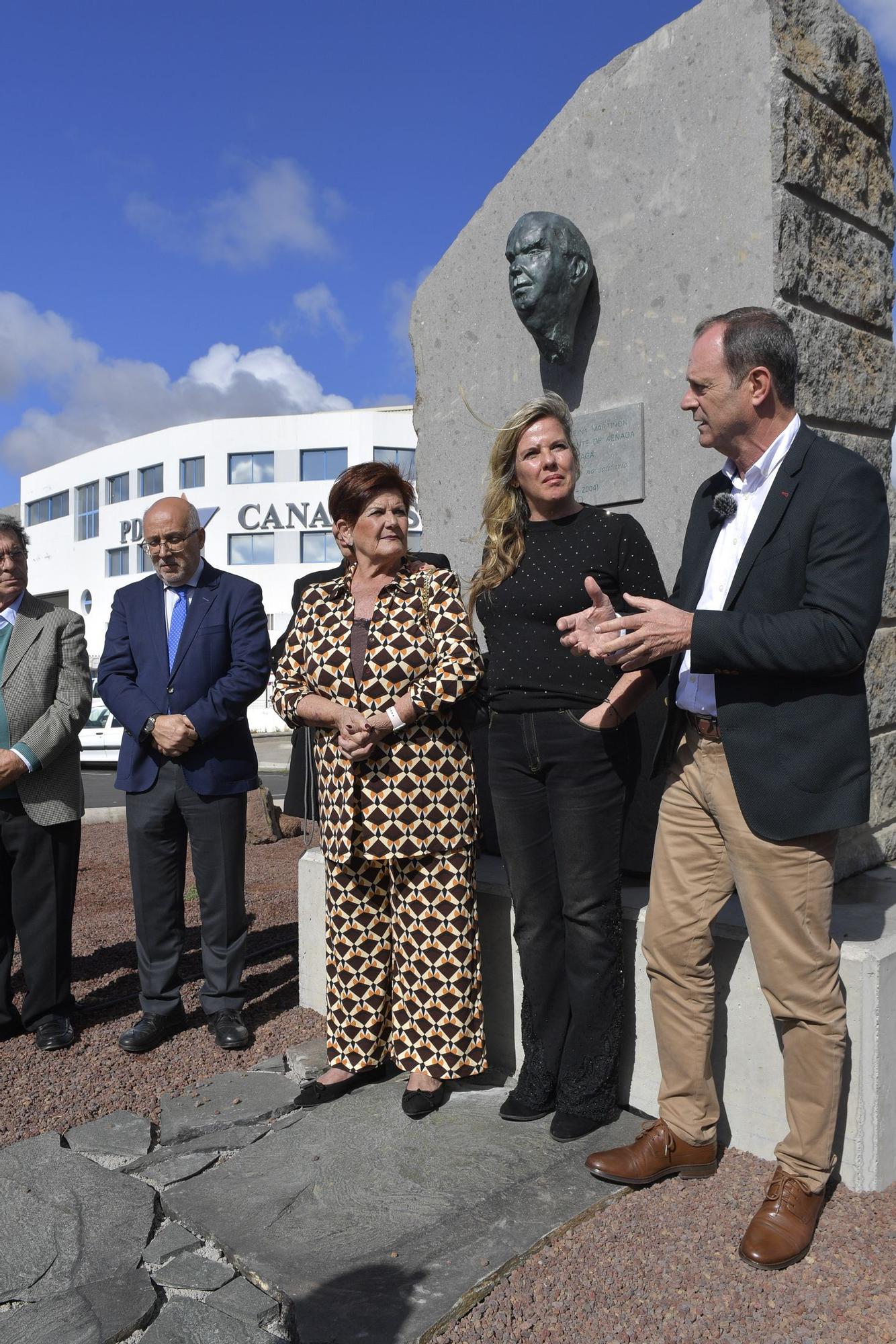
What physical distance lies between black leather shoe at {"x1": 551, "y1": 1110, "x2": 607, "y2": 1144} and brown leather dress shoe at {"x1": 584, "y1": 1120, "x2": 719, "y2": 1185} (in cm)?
20

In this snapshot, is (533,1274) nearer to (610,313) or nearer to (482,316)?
(610,313)

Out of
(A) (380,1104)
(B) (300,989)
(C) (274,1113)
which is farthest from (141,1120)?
(B) (300,989)

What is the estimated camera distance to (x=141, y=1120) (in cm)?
332

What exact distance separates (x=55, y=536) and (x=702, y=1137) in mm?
47112

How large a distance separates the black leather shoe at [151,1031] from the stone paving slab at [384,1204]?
102 centimetres

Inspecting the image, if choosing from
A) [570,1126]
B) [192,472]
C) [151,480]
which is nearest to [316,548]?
[192,472]

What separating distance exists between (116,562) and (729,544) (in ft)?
138

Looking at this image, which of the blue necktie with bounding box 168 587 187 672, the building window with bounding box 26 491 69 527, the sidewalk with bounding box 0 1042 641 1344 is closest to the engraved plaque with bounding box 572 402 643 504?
the blue necktie with bounding box 168 587 187 672

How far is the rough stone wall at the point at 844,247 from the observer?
11.2 feet

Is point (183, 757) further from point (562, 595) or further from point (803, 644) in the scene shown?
point (803, 644)

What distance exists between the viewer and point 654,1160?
107 inches

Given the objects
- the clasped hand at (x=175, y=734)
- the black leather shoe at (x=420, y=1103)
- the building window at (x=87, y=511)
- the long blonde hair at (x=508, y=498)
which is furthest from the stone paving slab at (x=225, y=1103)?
the building window at (x=87, y=511)

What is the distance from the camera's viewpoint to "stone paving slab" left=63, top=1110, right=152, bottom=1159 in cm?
311

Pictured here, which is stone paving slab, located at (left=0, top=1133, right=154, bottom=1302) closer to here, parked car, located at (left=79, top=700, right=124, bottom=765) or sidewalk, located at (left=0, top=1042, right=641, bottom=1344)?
sidewalk, located at (left=0, top=1042, right=641, bottom=1344)
